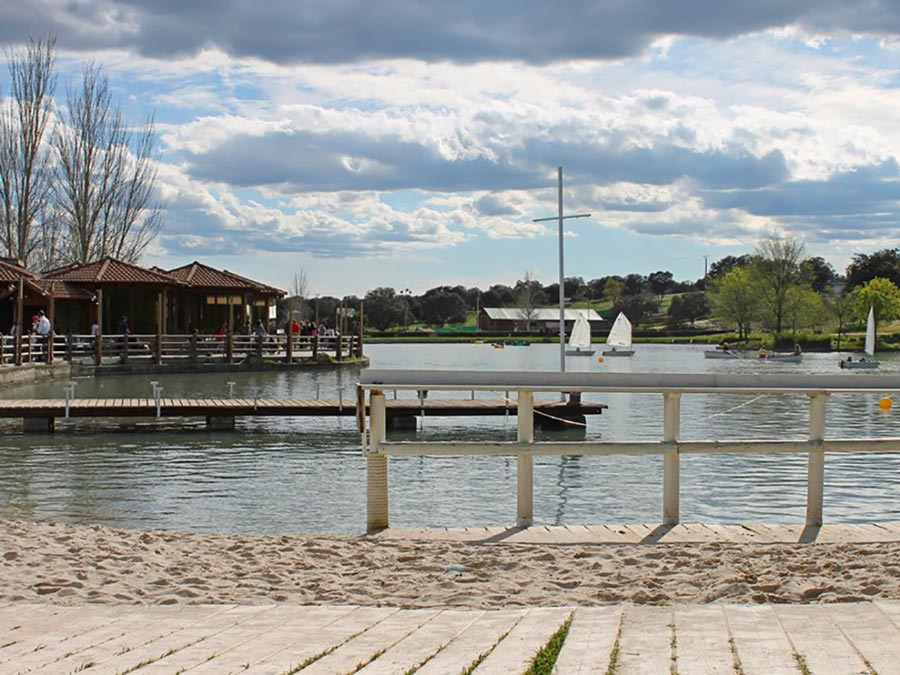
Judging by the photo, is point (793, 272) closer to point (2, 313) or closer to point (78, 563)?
point (2, 313)

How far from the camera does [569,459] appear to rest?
19016mm

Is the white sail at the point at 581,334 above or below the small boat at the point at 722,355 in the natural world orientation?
above

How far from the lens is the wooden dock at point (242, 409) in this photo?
2350 centimetres

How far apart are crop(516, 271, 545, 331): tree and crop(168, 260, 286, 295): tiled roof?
92.0 meters

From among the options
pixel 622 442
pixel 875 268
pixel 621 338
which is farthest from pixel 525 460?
pixel 875 268

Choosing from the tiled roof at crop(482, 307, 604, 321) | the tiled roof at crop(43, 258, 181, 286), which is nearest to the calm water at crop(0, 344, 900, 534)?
the tiled roof at crop(43, 258, 181, 286)

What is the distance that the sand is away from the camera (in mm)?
5953

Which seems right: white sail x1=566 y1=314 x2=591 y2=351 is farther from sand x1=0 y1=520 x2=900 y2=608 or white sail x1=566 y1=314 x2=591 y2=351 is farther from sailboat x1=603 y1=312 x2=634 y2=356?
sand x1=0 y1=520 x2=900 y2=608

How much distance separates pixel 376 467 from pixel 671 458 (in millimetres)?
2253

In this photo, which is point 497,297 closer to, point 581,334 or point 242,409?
point 581,334

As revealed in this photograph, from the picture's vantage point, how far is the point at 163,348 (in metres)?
50.4

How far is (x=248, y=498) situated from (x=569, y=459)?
649 cm

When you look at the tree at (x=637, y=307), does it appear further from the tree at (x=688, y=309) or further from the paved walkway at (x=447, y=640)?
the paved walkway at (x=447, y=640)

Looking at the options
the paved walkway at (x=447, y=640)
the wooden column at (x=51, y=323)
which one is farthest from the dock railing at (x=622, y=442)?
the wooden column at (x=51, y=323)
